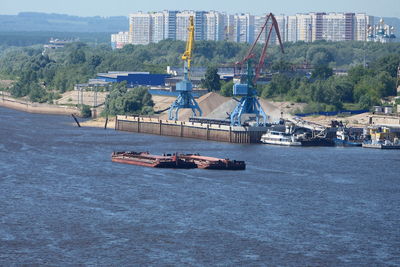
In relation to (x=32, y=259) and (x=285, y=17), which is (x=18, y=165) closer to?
(x=32, y=259)

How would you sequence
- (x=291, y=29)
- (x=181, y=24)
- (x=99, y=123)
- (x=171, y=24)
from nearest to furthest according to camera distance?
(x=99, y=123) → (x=291, y=29) → (x=181, y=24) → (x=171, y=24)

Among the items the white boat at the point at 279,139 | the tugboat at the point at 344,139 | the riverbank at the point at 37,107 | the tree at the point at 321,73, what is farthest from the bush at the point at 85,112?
the tugboat at the point at 344,139

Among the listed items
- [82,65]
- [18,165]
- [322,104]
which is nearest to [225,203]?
[18,165]

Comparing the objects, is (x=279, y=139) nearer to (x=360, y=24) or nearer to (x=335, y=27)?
(x=335, y=27)

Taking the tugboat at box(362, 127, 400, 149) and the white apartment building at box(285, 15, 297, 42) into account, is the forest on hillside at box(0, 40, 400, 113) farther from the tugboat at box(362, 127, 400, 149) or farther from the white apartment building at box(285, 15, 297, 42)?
the white apartment building at box(285, 15, 297, 42)

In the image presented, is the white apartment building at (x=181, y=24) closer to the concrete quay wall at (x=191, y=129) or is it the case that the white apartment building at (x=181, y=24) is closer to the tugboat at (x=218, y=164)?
the concrete quay wall at (x=191, y=129)

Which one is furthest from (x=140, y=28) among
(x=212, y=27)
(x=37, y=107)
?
(x=37, y=107)
